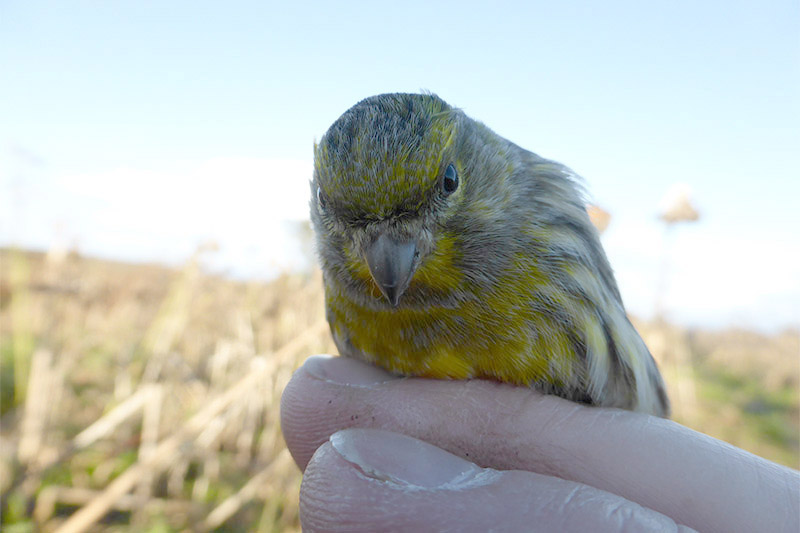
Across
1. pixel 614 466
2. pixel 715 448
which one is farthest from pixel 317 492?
pixel 715 448

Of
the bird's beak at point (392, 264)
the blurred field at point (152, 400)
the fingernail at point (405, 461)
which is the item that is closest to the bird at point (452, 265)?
the bird's beak at point (392, 264)

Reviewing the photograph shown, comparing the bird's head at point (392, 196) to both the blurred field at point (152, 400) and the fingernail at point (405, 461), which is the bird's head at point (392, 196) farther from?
the blurred field at point (152, 400)

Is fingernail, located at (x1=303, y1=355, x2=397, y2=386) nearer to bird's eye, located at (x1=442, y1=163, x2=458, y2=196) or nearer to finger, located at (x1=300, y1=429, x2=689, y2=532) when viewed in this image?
finger, located at (x1=300, y1=429, x2=689, y2=532)

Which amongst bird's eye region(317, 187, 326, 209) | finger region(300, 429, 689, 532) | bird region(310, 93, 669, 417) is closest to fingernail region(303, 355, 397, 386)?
bird region(310, 93, 669, 417)

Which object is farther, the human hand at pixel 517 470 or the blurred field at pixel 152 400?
the blurred field at pixel 152 400

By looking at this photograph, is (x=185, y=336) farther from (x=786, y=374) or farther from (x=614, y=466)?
(x=786, y=374)
